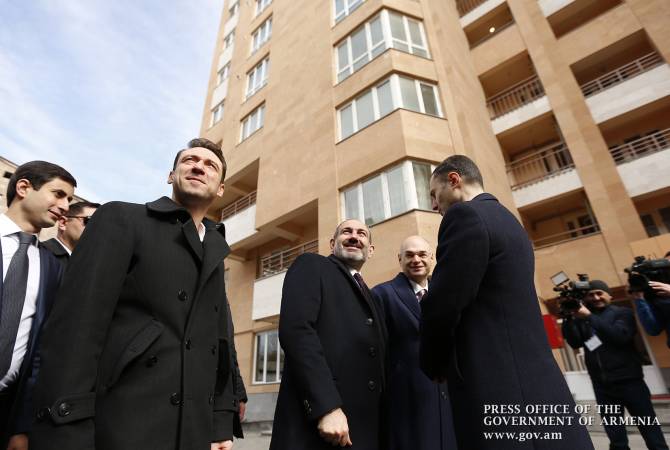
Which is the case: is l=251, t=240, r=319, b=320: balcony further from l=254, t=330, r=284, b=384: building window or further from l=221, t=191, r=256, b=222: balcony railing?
l=221, t=191, r=256, b=222: balcony railing

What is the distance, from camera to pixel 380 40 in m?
12.9

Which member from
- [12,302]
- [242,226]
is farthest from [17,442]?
[242,226]

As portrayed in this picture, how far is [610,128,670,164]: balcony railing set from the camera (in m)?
12.3

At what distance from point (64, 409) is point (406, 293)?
2.56 metres

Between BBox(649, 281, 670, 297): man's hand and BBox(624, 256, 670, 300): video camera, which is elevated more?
BBox(624, 256, 670, 300): video camera

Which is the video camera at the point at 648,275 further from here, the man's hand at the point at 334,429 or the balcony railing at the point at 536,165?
the balcony railing at the point at 536,165

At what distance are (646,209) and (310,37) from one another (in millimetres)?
15305

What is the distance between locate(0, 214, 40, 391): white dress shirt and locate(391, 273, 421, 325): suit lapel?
2656 millimetres

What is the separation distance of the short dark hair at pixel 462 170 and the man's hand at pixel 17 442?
8.84 feet

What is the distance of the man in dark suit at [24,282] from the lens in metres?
1.73

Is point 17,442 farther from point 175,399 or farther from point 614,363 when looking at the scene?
point 614,363

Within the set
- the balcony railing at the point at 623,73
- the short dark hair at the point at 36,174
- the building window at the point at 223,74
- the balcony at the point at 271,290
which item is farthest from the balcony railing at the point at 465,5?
the short dark hair at the point at 36,174

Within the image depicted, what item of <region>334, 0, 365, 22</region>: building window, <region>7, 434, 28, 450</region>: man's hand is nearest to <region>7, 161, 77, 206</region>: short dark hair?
<region>7, 434, 28, 450</region>: man's hand

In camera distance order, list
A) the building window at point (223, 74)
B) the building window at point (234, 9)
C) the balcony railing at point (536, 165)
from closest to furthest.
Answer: the balcony railing at point (536, 165)
the building window at point (223, 74)
the building window at point (234, 9)
